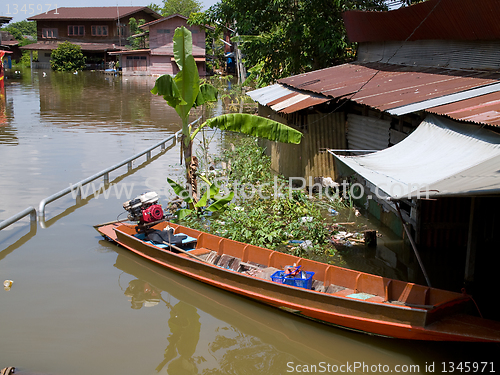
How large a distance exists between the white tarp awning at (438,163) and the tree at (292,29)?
30.6 feet

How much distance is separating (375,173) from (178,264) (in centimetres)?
359

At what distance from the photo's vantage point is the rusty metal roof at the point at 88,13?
55688 mm

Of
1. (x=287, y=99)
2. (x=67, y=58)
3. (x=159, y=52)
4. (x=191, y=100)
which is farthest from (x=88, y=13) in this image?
(x=191, y=100)

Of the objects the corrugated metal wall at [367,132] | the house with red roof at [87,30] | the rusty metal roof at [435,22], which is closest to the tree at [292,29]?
the rusty metal roof at [435,22]

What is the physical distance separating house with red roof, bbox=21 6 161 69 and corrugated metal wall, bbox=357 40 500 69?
154 feet

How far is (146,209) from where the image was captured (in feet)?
29.0

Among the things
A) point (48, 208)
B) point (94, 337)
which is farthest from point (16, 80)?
point (94, 337)

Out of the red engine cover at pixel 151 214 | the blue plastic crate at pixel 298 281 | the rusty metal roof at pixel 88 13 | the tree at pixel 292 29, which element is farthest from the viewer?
the rusty metal roof at pixel 88 13

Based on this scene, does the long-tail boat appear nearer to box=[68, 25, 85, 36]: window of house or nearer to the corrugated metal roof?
the corrugated metal roof

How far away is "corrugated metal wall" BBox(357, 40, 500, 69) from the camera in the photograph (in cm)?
954

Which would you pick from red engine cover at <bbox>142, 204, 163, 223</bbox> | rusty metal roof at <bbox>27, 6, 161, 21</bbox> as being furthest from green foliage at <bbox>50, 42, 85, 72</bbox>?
red engine cover at <bbox>142, 204, 163, 223</bbox>

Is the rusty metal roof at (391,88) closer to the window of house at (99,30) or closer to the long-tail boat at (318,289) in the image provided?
the long-tail boat at (318,289)

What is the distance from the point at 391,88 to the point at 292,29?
7.42 meters

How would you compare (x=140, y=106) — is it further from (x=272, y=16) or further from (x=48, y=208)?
(x=48, y=208)
